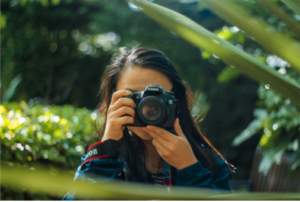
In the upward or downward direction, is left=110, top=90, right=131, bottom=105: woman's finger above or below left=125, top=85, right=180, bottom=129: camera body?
above

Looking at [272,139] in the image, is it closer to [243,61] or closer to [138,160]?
[138,160]

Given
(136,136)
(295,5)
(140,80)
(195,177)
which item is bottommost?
(195,177)

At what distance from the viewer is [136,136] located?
99cm

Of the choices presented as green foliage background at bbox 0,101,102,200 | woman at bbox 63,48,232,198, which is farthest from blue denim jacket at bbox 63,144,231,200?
green foliage background at bbox 0,101,102,200

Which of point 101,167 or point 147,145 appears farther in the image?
point 147,145

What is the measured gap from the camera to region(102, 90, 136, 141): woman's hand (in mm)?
857

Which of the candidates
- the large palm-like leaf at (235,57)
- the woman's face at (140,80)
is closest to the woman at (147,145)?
the woman's face at (140,80)

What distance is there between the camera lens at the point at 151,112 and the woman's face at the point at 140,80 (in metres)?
0.09

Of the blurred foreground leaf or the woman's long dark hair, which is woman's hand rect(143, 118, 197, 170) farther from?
the blurred foreground leaf

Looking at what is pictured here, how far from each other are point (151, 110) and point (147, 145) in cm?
23

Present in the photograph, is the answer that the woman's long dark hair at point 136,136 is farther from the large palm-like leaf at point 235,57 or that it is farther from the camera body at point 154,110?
the large palm-like leaf at point 235,57

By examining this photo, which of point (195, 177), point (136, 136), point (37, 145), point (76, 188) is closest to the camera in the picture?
point (76, 188)

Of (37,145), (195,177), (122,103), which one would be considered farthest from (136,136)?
(37,145)

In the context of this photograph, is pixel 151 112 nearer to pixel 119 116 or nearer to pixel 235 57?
pixel 119 116
